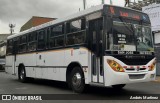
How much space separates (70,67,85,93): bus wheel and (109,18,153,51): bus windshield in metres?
2.02

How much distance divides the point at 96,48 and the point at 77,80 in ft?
5.69

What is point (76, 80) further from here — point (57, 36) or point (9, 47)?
point (9, 47)

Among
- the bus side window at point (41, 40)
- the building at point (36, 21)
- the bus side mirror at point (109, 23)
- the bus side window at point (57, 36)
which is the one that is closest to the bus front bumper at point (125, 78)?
the bus side mirror at point (109, 23)

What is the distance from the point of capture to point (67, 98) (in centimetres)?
1097

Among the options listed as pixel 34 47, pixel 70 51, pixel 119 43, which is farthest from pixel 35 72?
pixel 119 43

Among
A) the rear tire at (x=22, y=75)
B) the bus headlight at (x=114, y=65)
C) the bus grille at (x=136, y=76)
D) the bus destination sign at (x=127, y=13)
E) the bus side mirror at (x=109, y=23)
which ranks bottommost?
the rear tire at (x=22, y=75)

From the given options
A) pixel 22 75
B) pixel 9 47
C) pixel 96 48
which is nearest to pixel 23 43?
pixel 22 75

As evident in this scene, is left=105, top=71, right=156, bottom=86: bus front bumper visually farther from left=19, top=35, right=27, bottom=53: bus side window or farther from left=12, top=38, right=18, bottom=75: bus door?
left=12, top=38, right=18, bottom=75: bus door

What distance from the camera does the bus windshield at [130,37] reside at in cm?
1068

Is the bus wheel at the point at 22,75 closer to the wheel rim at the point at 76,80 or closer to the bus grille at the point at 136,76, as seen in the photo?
the wheel rim at the point at 76,80

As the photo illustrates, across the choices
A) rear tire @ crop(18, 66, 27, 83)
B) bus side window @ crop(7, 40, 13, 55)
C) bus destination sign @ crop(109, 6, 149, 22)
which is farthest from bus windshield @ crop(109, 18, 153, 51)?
bus side window @ crop(7, 40, 13, 55)

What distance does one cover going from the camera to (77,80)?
1206 centimetres

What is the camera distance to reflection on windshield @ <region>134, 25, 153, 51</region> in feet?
37.3

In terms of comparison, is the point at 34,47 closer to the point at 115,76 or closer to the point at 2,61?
the point at 115,76
